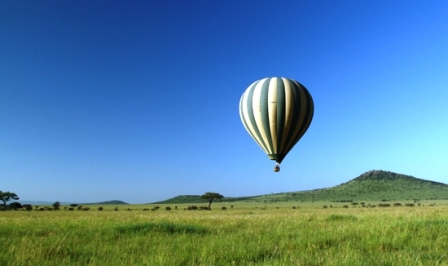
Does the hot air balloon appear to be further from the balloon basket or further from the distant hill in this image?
the distant hill

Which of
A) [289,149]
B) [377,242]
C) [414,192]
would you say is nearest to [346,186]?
[414,192]

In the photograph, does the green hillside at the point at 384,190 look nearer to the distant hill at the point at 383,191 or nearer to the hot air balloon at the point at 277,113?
the distant hill at the point at 383,191

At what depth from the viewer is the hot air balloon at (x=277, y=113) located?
20.1 metres

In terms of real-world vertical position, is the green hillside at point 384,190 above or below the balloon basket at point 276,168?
above

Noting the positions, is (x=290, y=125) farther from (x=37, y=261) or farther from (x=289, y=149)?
(x=37, y=261)

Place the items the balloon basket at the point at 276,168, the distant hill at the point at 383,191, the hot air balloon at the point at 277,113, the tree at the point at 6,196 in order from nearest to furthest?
the hot air balloon at the point at 277,113
the balloon basket at the point at 276,168
the tree at the point at 6,196
the distant hill at the point at 383,191

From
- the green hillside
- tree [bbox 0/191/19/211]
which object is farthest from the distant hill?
tree [bbox 0/191/19/211]

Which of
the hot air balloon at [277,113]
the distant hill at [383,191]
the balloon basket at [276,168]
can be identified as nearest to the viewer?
the hot air balloon at [277,113]

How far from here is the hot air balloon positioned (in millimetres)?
20109

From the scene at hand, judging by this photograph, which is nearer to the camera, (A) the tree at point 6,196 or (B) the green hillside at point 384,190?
(A) the tree at point 6,196

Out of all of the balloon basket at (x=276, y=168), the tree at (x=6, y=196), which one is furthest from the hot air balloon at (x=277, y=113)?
the tree at (x=6, y=196)

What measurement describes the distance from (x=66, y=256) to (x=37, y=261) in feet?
3.24

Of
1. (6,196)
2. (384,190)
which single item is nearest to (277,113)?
(6,196)

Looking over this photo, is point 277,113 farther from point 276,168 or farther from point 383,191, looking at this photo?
A: point 383,191
